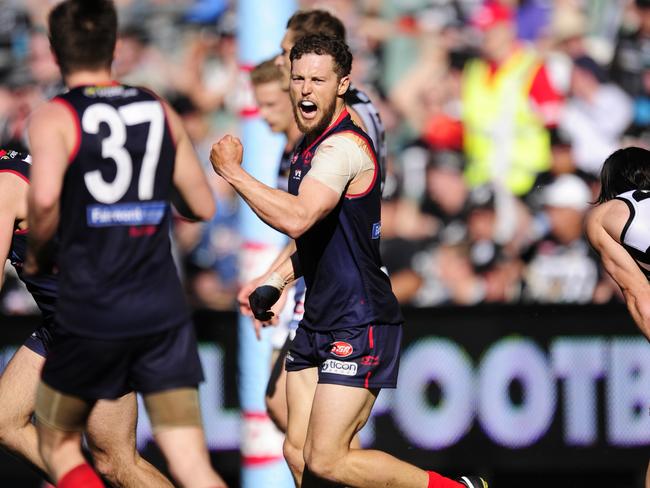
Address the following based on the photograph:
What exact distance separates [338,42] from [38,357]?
2.16 m

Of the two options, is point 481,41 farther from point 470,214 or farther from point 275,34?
point 275,34

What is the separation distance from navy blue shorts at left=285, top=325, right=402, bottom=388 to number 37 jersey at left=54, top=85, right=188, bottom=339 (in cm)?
101

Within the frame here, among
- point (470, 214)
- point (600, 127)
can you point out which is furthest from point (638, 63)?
point (470, 214)

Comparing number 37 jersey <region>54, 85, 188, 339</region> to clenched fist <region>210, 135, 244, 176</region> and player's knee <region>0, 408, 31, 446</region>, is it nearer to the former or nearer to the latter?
clenched fist <region>210, 135, 244, 176</region>

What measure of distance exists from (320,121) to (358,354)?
1.08 metres

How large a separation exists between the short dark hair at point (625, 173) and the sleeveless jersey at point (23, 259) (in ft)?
9.27

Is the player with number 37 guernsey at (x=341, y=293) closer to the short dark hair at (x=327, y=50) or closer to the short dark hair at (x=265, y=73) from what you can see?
the short dark hair at (x=327, y=50)

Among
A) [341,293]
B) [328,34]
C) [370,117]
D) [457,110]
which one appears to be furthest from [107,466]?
[457,110]

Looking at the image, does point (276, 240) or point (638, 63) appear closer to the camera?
point (276, 240)

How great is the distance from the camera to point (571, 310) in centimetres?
725

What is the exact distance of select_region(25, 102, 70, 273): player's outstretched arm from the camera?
4.03 m

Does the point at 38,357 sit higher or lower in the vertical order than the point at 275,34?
lower

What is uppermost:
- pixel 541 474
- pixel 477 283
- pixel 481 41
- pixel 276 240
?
pixel 481 41

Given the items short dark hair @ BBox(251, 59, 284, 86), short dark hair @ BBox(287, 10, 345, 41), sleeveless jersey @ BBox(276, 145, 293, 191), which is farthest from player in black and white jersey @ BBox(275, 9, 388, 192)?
sleeveless jersey @ BBox(276, 145, 293, 191)
